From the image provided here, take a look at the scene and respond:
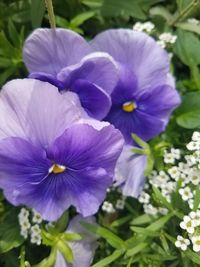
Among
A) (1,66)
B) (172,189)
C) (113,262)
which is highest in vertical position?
(1,66)

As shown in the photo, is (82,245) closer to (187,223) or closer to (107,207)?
(107,207)

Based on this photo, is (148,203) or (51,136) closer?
(51,136)

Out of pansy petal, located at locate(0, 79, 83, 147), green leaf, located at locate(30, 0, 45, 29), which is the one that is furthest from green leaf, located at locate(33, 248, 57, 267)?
green leaf, located at locate(30, 0, 45, 29)

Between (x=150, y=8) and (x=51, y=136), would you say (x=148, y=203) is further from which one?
(x=150, y=8)

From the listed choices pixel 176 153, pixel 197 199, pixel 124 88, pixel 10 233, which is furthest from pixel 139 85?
pixel 10 233

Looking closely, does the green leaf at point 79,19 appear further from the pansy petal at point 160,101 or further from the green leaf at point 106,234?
the green leaf at point 106,234

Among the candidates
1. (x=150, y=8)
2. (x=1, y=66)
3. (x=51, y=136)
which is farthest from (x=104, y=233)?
(x=150, y=8)

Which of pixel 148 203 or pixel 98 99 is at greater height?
pixel 98 99

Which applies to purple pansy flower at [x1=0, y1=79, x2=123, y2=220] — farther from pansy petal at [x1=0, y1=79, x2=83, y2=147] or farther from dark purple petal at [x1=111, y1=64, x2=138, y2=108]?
dark purple petal at [x1=111, y1=64, x2=138, y2=108]
